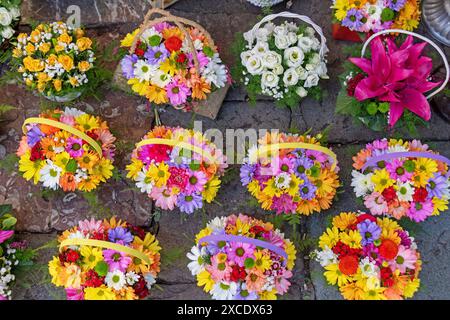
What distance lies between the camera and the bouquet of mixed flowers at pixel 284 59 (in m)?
1.92

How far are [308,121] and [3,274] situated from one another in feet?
4.80

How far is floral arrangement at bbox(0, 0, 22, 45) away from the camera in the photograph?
2.03 metres

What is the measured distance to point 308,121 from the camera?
219 centimetres

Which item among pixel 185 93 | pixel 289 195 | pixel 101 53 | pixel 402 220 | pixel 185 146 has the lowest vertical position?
pixel 402 220

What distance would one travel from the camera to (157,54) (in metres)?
1.89

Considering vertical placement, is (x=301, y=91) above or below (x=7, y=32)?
below

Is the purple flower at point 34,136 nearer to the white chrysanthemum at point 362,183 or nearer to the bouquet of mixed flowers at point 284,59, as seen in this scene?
the bouquet of mixed flowers at point 284,59

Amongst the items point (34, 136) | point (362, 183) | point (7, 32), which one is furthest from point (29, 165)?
point (362, 183)

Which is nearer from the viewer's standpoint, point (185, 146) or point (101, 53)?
A: point (185, 146)

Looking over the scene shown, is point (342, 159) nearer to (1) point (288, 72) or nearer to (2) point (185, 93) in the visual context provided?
(1) point (288, 72)

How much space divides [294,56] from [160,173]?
0.72m

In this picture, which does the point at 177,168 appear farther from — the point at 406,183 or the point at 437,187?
the point at 437,187
